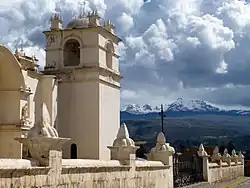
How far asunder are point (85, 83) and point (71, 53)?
3.31 meters

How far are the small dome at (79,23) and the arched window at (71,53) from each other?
2.81 feet

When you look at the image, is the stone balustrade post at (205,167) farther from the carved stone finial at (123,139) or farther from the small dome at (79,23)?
the carved stone finial at (123,139)

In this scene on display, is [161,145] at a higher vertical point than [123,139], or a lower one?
lower

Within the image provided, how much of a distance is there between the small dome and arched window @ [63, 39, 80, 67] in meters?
0.86

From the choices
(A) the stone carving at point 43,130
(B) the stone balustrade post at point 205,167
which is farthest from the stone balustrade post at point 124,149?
(B) the stone balustrade post at point 205,167

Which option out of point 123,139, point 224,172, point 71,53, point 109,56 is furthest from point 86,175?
point 224,172

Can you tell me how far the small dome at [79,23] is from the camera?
113ft

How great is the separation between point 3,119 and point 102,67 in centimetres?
896

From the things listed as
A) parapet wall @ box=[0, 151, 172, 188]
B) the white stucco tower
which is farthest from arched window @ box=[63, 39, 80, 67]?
parapet wall @ box=[0, 151, 172, 188]

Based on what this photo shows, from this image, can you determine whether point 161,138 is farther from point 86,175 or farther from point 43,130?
point 43,130

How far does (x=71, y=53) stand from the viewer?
35844 mm

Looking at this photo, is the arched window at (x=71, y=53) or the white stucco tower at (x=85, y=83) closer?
the white stucco tower at (x=85, y=83)

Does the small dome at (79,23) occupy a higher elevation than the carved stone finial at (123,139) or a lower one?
higher

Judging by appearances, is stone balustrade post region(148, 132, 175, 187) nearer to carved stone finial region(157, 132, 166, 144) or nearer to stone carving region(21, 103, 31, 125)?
carved stone finial region(157, 132, 166, 144)
